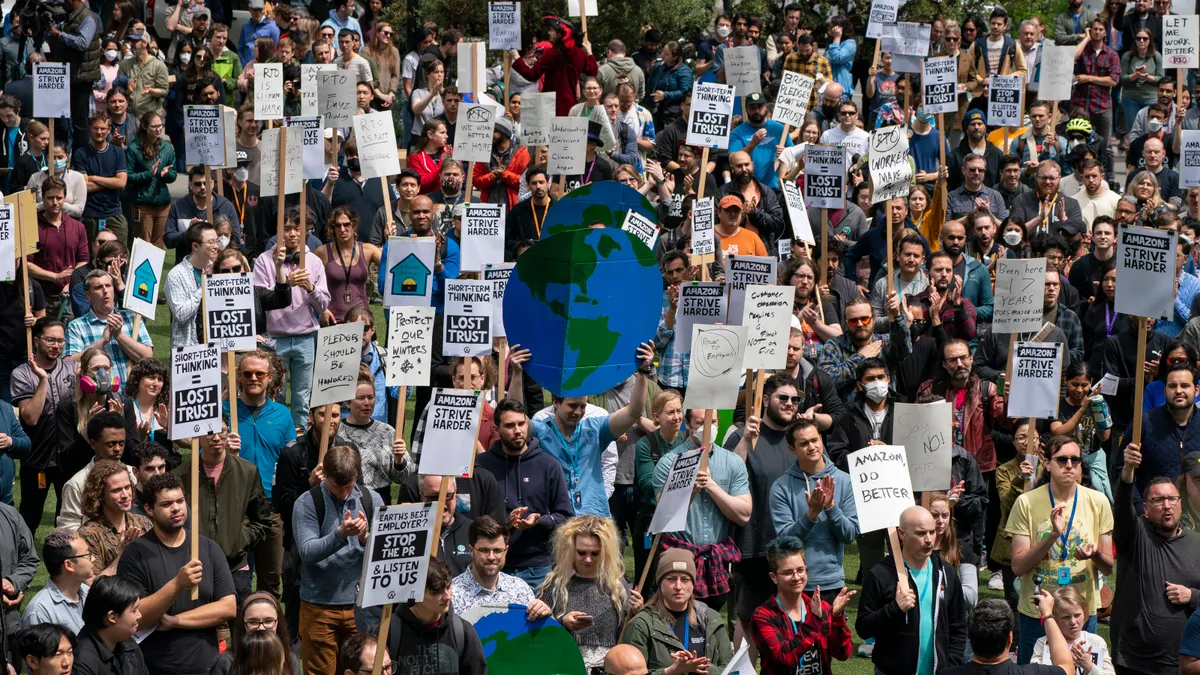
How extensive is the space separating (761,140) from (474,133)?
3.29 metres

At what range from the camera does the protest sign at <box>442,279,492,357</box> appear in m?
11.5

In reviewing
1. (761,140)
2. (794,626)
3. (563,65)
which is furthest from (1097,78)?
(794,626)

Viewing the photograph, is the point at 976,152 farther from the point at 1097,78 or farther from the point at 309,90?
the point at 309,90

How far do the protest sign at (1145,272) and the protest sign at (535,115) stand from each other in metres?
6.51

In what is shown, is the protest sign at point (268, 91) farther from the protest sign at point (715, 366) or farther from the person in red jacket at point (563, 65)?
the protest sign at point (715, 366)

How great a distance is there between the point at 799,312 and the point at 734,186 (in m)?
2.88

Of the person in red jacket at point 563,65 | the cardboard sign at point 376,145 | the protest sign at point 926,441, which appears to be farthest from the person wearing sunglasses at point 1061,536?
the person in red jacket at point 563,65

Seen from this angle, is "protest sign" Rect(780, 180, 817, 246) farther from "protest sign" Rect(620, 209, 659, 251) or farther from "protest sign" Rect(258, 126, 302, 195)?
"protest sign" Rect(258, 126, 302, 195)

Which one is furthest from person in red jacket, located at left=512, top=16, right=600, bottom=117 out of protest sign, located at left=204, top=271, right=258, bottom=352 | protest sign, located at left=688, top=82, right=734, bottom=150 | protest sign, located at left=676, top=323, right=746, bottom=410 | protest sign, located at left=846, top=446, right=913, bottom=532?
protest sign, located at left=846, top=446, right=913, bottom=532

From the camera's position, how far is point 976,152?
60.6 ft

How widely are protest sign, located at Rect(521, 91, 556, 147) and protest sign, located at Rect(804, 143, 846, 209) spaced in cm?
261

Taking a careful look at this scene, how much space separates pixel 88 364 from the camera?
39.3ft

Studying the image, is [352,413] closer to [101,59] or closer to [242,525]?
[242,525]

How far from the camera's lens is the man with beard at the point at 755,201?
16.1 m
